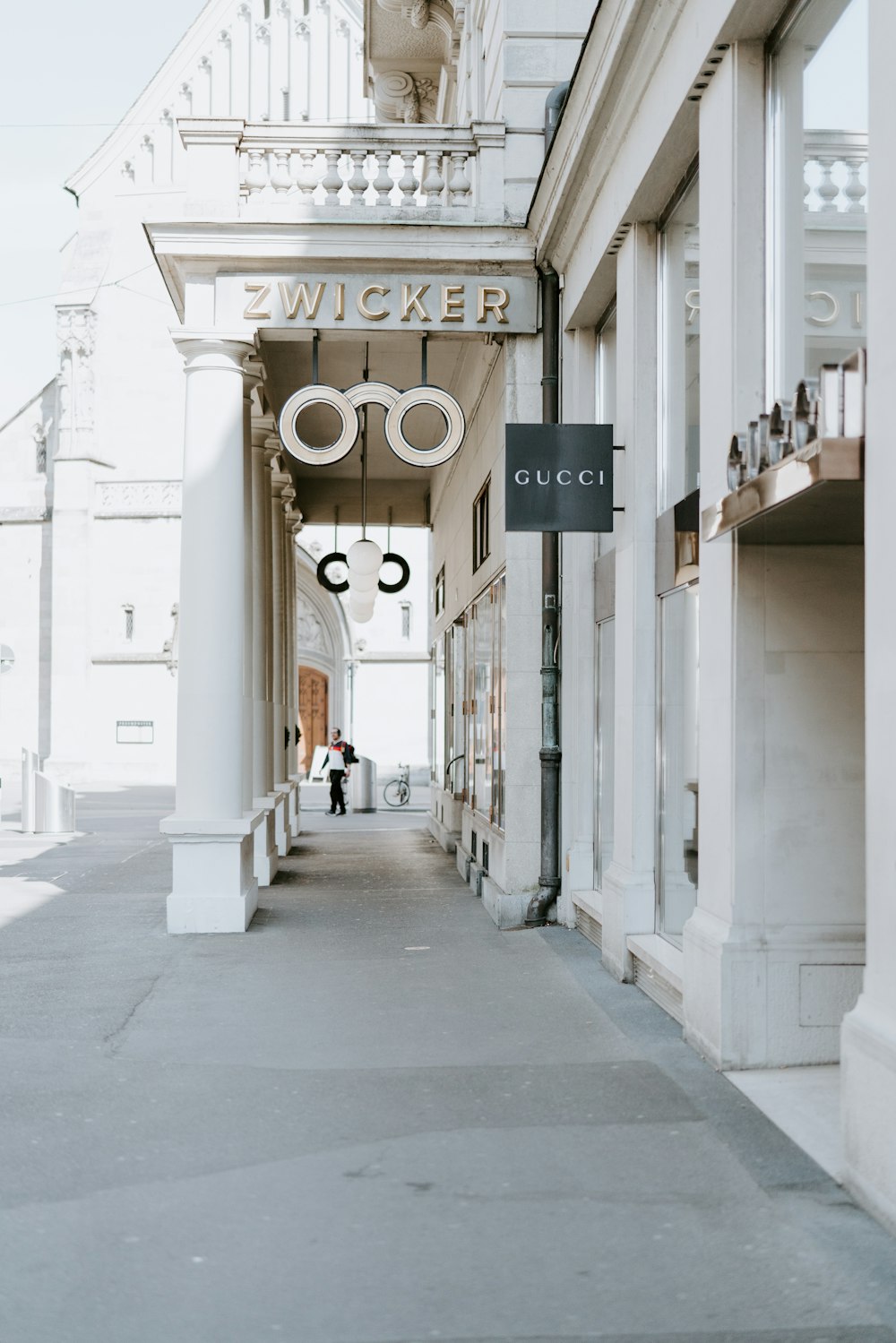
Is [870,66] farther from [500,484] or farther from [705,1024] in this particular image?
[500,484]

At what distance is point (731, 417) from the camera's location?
23.0ft

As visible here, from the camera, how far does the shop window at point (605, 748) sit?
35.9ft

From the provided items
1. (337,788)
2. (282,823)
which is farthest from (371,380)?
(337,788)

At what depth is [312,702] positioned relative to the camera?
4841 cm

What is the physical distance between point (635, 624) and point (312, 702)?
39530 millimetres

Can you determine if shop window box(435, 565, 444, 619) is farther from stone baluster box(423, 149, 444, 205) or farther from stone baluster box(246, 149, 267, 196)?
stone baluster box(246, 149, 267, 196)

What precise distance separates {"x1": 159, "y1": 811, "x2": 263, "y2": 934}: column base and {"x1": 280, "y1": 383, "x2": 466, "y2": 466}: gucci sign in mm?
3069

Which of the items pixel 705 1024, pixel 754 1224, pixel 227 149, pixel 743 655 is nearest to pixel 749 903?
pixel 705 1024

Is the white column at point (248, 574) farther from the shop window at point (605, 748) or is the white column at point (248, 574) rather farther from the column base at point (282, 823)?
the column base at point (282, 823)

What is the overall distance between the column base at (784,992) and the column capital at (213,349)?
24.0 ft

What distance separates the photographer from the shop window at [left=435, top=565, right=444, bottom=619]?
22094mm

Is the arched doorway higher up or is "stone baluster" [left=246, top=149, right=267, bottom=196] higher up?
"stone baluster" [left=246, top=149, right=267, bottom=196]

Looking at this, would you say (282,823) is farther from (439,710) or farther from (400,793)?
(400,793)

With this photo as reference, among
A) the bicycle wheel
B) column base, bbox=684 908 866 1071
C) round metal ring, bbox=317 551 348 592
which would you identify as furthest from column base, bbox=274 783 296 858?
column base, bbox=684 908 866 1071
